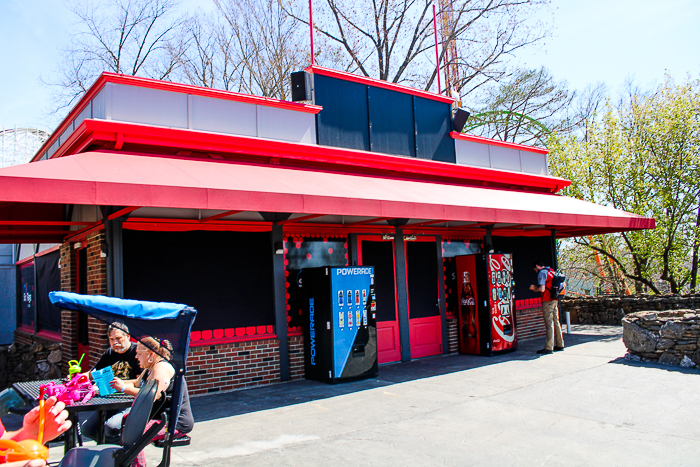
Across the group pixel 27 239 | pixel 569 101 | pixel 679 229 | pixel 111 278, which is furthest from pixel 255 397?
pixel 569 101

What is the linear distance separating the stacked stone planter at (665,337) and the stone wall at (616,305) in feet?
18.6

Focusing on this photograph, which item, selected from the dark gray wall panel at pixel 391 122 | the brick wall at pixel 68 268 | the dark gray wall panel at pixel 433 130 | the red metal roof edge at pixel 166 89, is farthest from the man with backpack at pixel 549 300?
the brick wall at pixel 68 268

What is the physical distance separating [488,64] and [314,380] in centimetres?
1812

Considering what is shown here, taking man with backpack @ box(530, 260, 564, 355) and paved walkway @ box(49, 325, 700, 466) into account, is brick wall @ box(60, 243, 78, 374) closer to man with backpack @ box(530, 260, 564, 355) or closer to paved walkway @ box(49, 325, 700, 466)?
paved walkway @ box(49, 325, 700, 466)

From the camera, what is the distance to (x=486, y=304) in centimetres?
1025

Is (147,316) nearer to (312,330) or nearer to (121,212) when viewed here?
(121,212)

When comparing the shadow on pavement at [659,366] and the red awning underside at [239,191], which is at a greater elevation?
the red awning underside at [239,191]

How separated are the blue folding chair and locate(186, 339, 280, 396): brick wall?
4070 mm

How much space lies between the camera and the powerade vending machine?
8.16 metres

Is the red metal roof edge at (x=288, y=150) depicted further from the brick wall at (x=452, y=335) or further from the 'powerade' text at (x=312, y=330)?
the brick wall at (x=452, y=335)

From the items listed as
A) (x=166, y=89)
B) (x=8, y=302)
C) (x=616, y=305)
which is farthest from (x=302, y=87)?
(x=8, y=302)

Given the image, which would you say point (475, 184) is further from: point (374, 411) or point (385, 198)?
point (374, 411)

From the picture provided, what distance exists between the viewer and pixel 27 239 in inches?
423

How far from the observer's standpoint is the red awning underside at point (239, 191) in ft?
17.9
